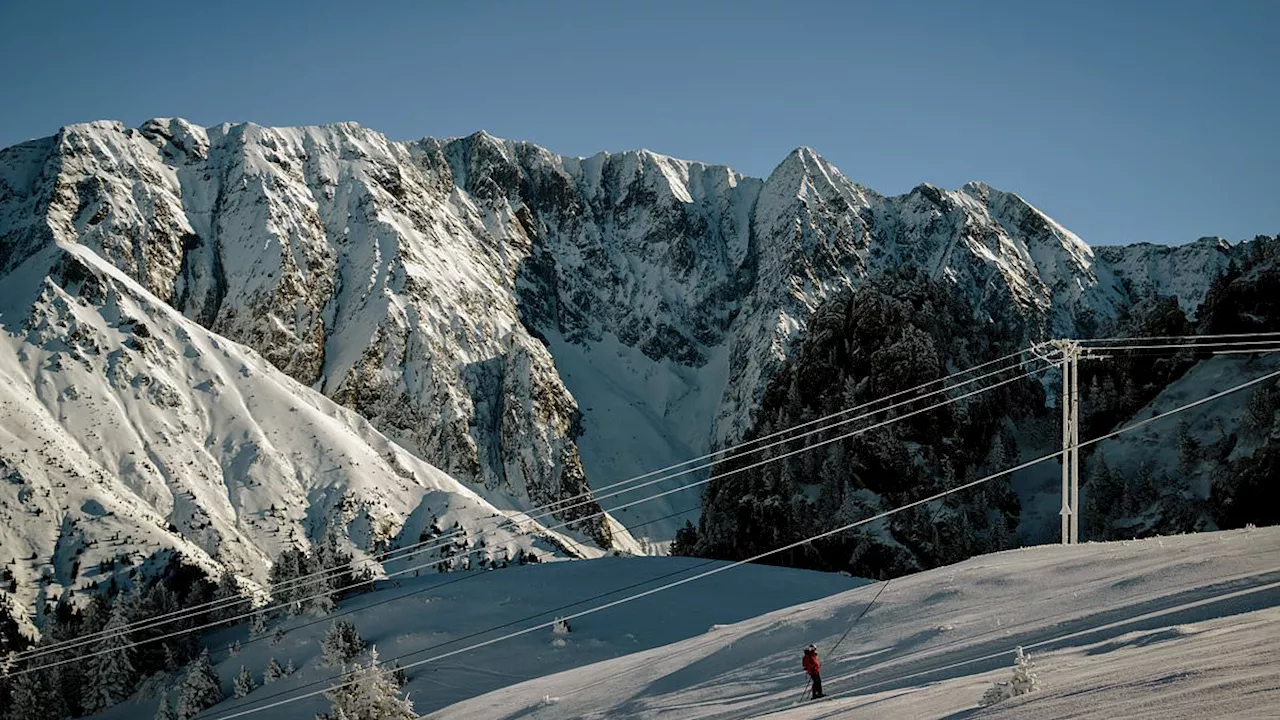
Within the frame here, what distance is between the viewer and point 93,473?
167625mm

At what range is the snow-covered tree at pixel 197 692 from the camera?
58656 mm

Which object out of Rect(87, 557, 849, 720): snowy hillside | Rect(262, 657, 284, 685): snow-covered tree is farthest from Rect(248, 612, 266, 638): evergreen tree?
Rect(262, 657, 284, 685): snow-covered tree

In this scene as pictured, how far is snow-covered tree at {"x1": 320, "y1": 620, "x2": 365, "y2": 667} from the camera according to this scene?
54.0 m

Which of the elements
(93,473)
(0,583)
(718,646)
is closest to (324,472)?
(93,473)

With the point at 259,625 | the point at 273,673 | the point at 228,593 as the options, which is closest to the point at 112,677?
the point at 259,625

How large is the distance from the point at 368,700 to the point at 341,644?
70.7 feet

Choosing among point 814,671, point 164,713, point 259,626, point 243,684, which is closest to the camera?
point 814,671

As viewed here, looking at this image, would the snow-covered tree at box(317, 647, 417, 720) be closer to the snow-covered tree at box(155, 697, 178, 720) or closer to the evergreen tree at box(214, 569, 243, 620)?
the snow-covered tree at box(155, 697, 178, 720)

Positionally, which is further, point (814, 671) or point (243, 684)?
point (243, 684)

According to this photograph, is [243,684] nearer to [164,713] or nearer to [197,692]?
A: [197,692]

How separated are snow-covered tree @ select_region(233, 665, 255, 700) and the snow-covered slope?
30349 millimetres

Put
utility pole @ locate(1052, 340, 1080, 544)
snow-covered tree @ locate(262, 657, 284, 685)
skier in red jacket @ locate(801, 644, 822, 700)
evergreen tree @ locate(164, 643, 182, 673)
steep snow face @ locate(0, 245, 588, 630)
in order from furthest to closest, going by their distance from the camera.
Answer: steep snow face @ locate(0, 245, 588, 630), evergreen tree @ locate(164, 643, 182, 673), snow-covered tree @ locate(262, 657, 284, 685), utility pole @ locate(1052, 340, 1080, 544), skier in red jacket @ locate(801, 644, 822, 700)

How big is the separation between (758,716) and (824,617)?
8302mm

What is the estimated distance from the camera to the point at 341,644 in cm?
5456
